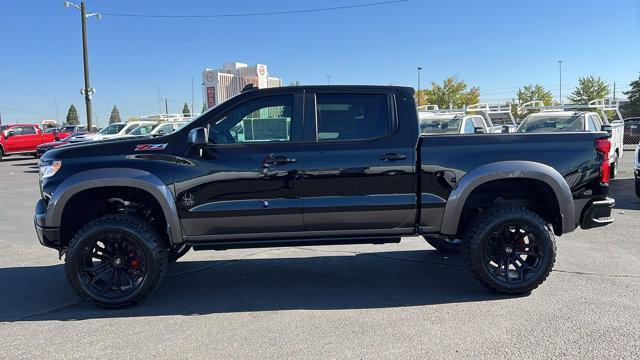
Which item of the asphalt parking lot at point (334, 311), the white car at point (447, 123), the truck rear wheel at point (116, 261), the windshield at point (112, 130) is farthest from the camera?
the windshield at point (112, 130)

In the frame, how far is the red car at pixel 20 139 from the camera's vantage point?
25328 millimetres

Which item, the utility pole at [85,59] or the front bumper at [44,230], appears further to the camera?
the utility pole at [85,59]

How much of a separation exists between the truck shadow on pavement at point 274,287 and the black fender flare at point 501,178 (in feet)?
2.72

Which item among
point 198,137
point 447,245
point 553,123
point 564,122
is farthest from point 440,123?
point 198,137

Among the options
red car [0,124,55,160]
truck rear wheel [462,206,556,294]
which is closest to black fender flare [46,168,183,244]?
truck rear wheel [462,206,556,294]

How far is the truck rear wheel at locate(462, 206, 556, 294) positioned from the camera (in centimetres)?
472

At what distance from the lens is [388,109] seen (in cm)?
488

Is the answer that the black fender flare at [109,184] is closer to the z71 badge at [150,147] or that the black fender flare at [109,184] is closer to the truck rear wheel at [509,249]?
the z71 badge at [150,147]

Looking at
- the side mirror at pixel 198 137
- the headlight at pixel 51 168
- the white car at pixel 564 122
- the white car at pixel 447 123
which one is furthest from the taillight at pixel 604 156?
the white car at pixel 447 123

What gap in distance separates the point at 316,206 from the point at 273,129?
0.84 m

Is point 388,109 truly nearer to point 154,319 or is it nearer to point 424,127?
point 154,319

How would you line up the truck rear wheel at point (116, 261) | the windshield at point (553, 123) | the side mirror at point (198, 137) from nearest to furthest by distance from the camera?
the side mirror at point (198, 137) < the truck rear wheel at point (116, 261) < the windshield at point (553, 123)

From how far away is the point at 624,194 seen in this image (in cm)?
1081

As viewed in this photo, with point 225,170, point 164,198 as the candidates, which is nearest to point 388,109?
point 225,170
